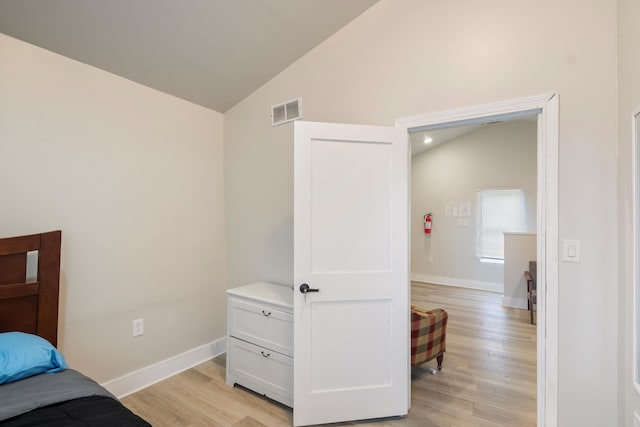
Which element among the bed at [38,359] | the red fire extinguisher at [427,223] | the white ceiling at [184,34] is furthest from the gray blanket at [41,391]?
the red fire extinguisher at [427,223]

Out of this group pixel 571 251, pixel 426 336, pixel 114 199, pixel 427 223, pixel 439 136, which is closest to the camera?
pixel 571 251

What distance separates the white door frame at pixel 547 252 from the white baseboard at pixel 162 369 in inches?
107

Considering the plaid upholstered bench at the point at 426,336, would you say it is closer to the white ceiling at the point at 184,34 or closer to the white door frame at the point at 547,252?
the white door frame at the point at 547,252

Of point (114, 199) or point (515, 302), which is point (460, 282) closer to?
point (515, 302)

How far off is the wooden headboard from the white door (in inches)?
58.4

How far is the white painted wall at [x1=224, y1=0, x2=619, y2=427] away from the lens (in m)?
1.65

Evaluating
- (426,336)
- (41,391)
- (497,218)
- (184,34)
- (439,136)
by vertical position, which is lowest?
(426,336)

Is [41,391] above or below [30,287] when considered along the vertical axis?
below

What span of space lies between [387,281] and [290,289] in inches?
37.8

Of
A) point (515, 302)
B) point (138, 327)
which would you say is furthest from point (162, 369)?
point (515, 302)

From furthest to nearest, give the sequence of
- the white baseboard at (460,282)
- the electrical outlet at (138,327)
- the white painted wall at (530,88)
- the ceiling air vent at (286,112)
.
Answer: the white baseboard at (460,282) → the ceiling air vent at (286,112) → the electrical outlet at (138,327) → the white painted wall at (530,88)

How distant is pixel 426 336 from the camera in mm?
2664

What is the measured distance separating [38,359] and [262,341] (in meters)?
1.35

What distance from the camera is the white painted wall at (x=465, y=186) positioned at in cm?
543
